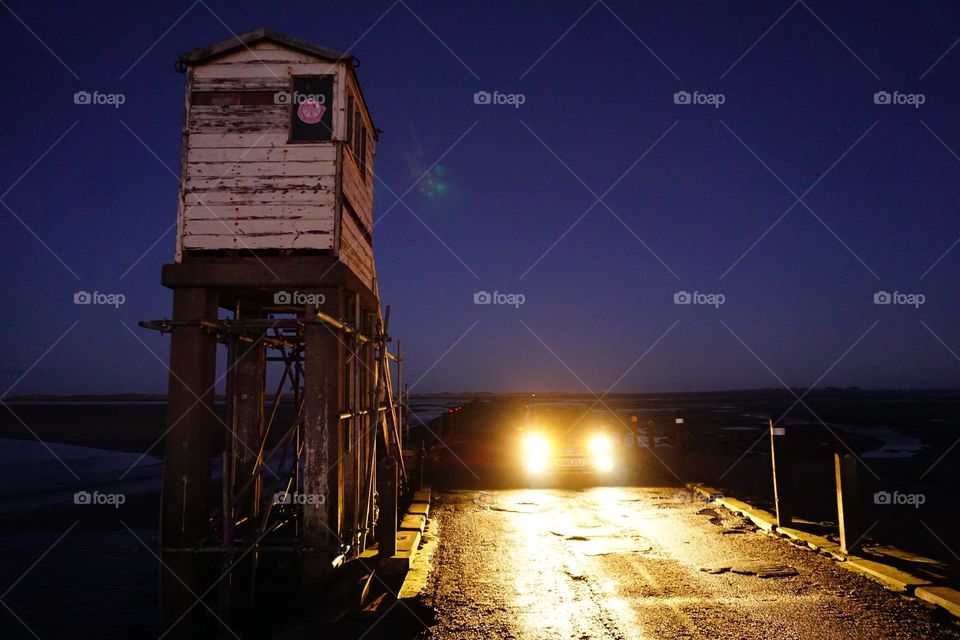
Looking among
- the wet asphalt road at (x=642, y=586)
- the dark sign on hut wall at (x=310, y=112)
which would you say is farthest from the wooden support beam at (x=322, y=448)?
the dark sign on hut wall at (x=310, y=112)

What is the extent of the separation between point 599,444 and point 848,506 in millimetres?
7394

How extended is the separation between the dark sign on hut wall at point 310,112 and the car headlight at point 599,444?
9776 mm

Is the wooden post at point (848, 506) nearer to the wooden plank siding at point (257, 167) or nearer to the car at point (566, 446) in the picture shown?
the car at point (566, 446)

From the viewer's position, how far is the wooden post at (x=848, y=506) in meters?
7.23

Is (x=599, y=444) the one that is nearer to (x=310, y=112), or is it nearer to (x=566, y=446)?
(x=566, y=446)

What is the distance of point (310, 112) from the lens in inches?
326

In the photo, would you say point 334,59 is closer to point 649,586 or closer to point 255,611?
point 255,611

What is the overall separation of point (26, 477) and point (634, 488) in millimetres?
21442

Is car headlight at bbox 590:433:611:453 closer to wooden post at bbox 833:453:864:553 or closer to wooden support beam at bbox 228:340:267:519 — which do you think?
wooden post at bbox 833:453:864:553

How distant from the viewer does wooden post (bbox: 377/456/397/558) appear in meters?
6.97

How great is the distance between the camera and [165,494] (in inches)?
291

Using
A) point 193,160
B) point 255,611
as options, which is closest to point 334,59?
point 193,160

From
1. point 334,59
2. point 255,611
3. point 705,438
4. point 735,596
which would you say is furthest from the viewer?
point 705,438

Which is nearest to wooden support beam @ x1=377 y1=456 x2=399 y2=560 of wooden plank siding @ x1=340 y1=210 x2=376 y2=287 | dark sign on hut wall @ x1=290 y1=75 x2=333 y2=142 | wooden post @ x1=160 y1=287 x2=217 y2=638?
wooden post @ x1=160 y1=287 x2=217 y2=638
